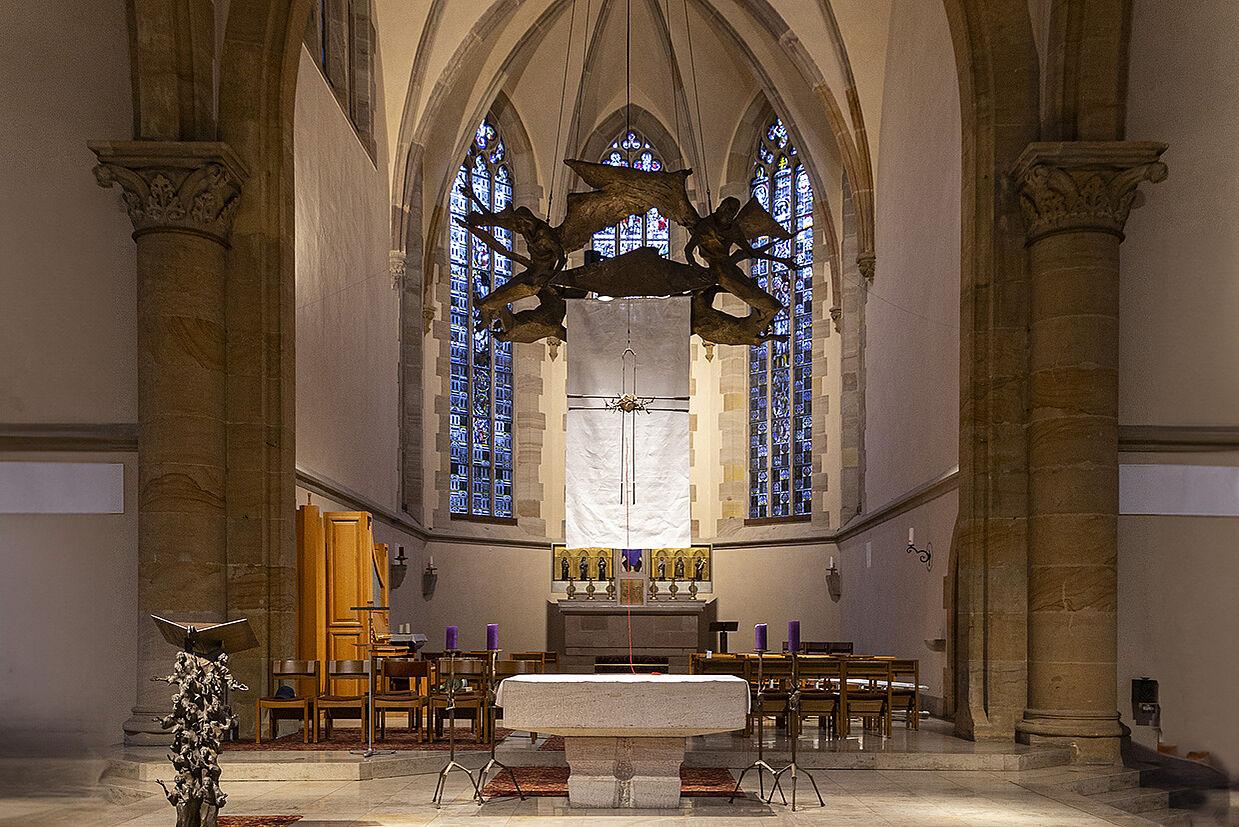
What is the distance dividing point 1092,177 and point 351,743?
277 inches

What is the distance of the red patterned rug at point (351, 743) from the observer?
9.84 meters

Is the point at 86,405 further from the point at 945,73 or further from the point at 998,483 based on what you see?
the point at 945,73

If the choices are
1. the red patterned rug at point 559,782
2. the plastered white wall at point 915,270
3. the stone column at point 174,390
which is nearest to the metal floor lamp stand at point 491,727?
the red patterned rug at point 559,782

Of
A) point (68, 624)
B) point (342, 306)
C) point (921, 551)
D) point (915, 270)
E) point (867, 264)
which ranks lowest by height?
point (68, 624)

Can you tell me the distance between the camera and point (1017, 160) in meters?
10.8

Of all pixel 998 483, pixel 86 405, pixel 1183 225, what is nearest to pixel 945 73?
pixel 1183 225

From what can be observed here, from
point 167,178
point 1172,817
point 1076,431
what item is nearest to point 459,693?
point 167,178

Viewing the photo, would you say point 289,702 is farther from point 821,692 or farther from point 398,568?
point 398,568

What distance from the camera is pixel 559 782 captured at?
8.89 m

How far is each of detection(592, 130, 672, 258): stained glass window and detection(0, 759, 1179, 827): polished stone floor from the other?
14718 mm

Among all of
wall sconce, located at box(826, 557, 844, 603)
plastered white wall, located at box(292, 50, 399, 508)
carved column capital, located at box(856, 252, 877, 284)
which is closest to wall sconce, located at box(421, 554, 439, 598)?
plastered white wall, located at box(292, 50, 399, 508)

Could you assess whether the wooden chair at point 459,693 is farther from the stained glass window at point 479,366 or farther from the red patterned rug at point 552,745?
the stained glass window at point 479,366

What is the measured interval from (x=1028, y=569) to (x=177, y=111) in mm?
7438

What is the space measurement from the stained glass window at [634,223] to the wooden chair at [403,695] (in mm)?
12639
